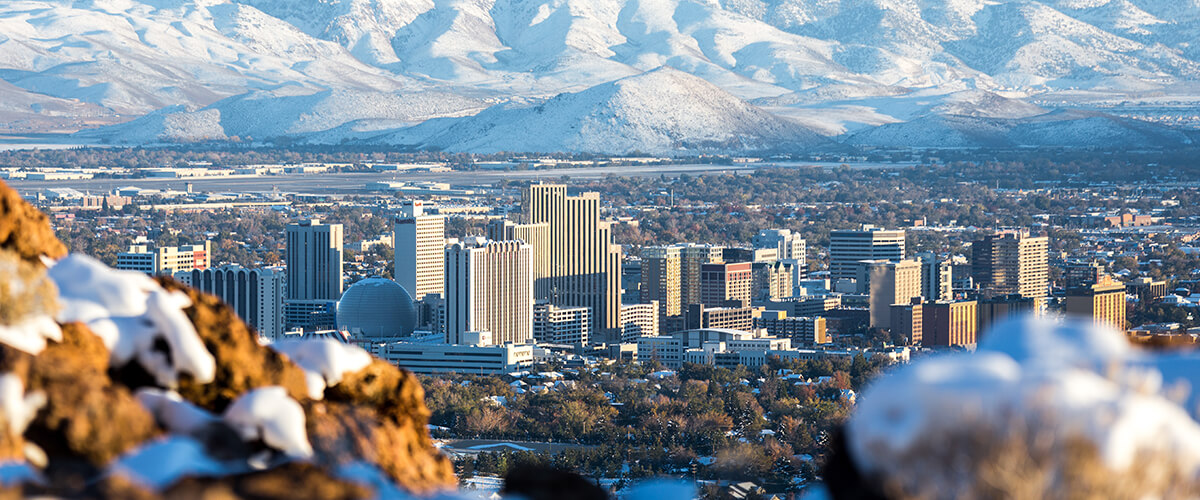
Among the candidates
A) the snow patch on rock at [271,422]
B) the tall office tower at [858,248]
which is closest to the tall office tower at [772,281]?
the tall office tower at [858,248]

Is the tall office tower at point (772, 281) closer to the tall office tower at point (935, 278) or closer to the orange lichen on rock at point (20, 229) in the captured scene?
the tall office tower at point (935, 278)

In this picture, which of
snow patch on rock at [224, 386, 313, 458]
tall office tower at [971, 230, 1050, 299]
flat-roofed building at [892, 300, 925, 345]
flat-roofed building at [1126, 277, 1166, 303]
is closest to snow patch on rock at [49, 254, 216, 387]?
snow patch on rock at [224, 386, 313, 458]

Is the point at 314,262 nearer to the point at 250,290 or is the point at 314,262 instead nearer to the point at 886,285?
the point at 250,290

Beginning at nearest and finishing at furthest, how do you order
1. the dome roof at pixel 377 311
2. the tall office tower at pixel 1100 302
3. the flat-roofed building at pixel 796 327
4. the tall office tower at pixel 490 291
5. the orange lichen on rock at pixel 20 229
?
1. the orange lichen on rock at pixel 20 229
2. the dome roof at pixel 377 311
3. the flat-roofed building at pixel 796 327
4. the tall office tower at pixel 1100 302
5. the tall office tower at pixel 490 291

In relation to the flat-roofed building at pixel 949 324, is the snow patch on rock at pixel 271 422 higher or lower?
higher

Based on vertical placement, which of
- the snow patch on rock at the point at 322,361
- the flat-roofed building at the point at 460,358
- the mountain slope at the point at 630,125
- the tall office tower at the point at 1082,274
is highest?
the mountain slope at the point at 630,125

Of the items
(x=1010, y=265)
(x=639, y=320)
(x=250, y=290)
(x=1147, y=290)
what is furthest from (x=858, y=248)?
(x=250, y=290)
